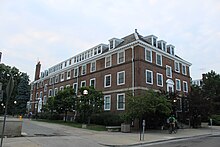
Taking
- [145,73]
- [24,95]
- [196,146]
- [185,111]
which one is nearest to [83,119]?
[145,73]

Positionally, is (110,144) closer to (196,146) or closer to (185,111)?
(196,146)

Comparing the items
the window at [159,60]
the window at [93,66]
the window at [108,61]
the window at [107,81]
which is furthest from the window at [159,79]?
the window at [93,66]

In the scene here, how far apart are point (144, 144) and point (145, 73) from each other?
13.7 meters

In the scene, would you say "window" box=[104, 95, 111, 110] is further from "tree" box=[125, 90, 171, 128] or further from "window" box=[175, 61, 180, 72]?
"window" box=[175, 61, 180, 72]

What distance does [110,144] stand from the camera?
11.9 m

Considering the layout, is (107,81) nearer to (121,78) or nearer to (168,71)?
(121,78)

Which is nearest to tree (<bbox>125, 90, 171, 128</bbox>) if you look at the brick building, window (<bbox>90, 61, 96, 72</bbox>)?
the brick building

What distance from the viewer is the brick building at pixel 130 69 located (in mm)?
25605

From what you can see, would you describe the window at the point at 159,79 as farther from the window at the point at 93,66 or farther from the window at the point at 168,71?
the window at the point at 93,66

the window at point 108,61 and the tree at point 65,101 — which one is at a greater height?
the window at point 108,61

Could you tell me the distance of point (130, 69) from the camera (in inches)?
1014

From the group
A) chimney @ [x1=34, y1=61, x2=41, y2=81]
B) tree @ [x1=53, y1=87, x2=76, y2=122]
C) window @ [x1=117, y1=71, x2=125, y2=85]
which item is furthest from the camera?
chimney @ [x1=34, y1=61, x2=41, y2=81]

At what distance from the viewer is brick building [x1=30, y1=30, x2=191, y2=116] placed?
25605 millimetres

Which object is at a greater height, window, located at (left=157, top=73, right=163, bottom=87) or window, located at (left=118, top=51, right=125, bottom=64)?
window, located at (left=118, top=51, right=125, bottom=64)
